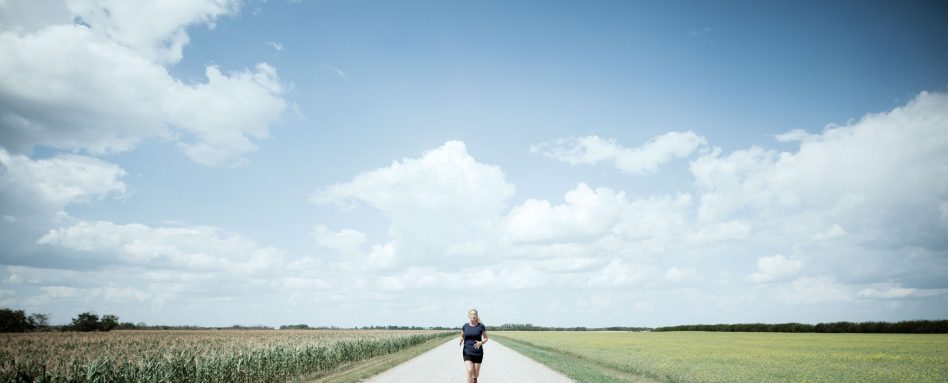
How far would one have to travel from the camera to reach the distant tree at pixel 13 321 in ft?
202

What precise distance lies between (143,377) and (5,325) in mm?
72564

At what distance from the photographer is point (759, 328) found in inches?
4183

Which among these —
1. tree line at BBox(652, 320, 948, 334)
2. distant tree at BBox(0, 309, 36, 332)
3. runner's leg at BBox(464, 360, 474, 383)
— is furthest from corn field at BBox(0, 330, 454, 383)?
tree line at BBox(652, 320, 948, 334)

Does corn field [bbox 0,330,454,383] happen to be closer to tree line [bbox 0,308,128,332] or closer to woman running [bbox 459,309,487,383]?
woman running [bbox 459,309,487,383]

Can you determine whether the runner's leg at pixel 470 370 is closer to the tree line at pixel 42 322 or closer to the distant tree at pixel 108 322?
the tree line at pixel 42 322

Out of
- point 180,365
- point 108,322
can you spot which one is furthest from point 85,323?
point 180,365

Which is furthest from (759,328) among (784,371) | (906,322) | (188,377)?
(188,377)

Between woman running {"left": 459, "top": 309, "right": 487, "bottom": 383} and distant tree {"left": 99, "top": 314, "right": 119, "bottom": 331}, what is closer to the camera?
woman running {"left": 459, "top": 309, "right": 487, "bottom": 383}

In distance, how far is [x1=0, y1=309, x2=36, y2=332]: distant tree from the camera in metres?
61.7

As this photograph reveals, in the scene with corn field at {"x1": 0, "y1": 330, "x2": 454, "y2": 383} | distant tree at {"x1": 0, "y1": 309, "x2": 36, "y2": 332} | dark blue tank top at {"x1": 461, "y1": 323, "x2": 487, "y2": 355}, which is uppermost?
dark blue tank top at {"x1": 461, "y1": 323, "x2": 487, "y2": 355}

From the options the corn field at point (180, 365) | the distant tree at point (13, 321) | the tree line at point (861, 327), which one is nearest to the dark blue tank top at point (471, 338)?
the corn field at point (180, 365)

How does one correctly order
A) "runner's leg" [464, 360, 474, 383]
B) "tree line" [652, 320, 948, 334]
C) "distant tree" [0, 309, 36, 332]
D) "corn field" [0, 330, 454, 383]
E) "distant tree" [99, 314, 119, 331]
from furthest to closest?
1. "distant tree" [99, 314, 119, 331]
2. "tree line" [652, 320, 948, 334]
3. "distant tree" [0, 309, 36, 332]
4. "runner's leg" [464, 360, 474, 383]
5. "corn field" [0, 330, 454, 383]

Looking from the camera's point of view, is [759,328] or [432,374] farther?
[759,328]

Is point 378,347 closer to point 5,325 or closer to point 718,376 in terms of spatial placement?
point 718,376
